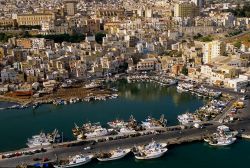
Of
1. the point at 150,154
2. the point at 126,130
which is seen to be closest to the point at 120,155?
the point at 150,154

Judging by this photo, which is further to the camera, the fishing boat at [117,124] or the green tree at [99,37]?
the green tree at [99,37]

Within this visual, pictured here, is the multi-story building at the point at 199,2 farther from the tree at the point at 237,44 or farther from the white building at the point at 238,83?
the white building at the point at 238,83

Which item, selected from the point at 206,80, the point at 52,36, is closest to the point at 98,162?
the point at 206,80

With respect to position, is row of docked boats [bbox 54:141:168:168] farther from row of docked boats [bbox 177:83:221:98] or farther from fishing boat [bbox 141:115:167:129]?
row of docked boats [bbox 177:83:221:98]

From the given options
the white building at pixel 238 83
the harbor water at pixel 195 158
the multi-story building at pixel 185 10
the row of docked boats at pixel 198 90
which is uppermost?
the multi-story building at pixel 185 10

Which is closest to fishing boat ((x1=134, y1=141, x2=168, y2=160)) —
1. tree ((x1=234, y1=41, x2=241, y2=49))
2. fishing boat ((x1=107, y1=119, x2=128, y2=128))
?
fishing boat ((x1=107, y1=119, x2=128, y2=128))

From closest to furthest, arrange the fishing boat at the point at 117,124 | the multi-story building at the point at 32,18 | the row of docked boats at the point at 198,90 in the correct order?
the fishing boat at the point at 117,124
the row of docked boats at the point at 198,90
the multi-story building at the point at 32,18

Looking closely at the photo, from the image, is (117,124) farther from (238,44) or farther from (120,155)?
(238,44)

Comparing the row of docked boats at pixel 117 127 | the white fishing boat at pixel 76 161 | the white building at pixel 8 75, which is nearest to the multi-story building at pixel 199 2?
the white building at pixel 8 75
